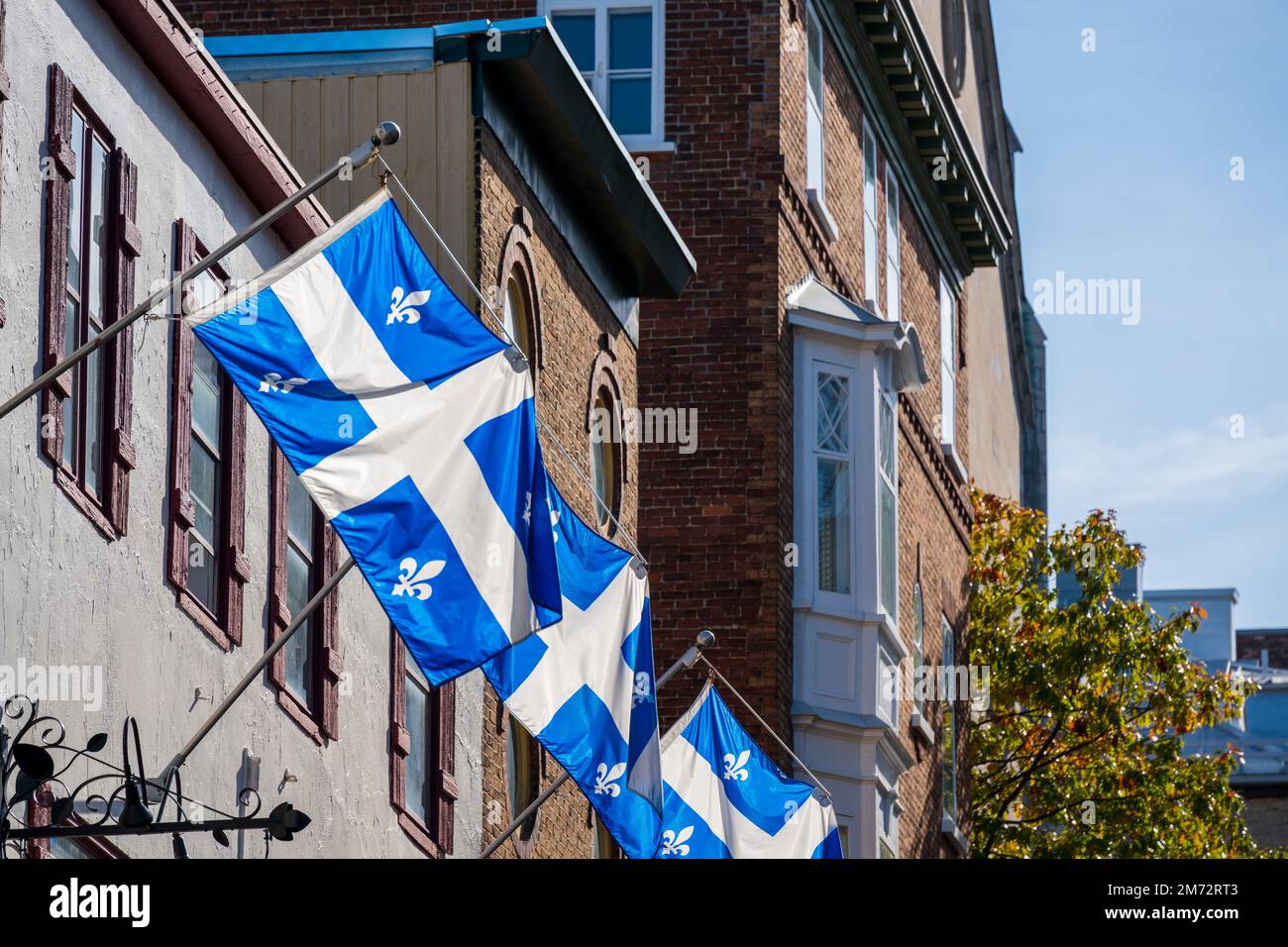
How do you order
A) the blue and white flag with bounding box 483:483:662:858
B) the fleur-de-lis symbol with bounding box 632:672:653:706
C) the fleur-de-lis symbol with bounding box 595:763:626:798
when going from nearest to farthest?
the blue and white flag with bounding box 483:483:662:858
the fleur-de-lis symbol with bounding box 595:763:626:798
the fleur-de-lis symbol with bounding box 632:672:653:706

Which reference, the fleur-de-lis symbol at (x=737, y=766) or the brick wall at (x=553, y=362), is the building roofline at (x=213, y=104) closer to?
the brick wall at (x=553, y=362)

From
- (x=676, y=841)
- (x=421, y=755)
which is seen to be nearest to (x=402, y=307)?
(x=676, y=841)

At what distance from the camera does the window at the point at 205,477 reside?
50.2ft

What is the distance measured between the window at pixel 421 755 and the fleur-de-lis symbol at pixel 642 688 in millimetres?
3390

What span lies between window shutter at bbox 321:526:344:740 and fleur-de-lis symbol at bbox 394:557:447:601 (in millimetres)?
5428

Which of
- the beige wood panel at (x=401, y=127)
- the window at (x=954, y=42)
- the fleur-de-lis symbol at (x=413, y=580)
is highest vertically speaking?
the window at (x=954, y=42)

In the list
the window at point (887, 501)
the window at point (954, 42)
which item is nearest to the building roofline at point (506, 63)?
the window at point (887, 501)

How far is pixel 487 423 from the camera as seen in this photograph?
42.2 ft

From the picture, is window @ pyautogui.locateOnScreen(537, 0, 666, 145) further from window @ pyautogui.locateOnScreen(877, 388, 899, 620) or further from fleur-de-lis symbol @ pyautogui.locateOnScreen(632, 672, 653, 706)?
fleur-de-lis symbol @ pyautogui.locateOnScreen(632, 672, 653, 706)

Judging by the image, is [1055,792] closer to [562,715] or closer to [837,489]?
[837,489]

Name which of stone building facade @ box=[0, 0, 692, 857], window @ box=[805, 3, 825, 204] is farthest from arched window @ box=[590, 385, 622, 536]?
window @ box=[805, 3, 825, 204]

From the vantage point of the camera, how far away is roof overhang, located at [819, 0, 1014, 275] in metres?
31.2

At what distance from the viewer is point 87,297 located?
46.7ft
